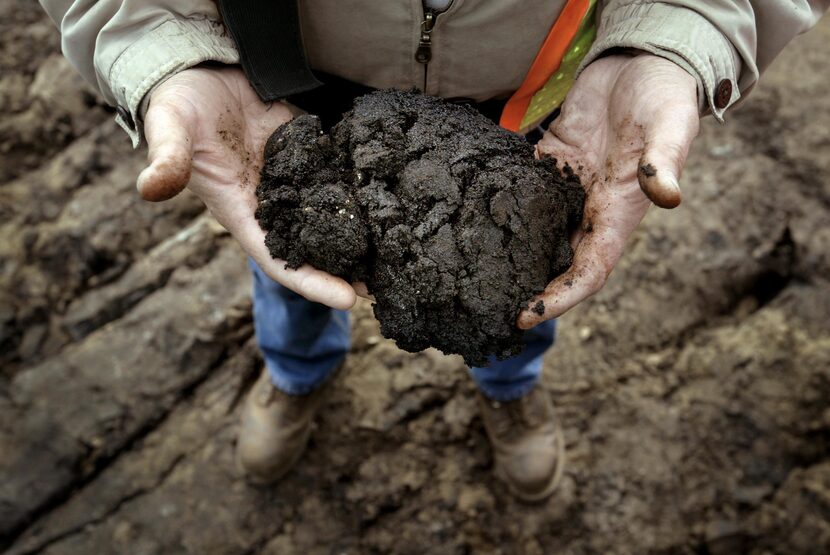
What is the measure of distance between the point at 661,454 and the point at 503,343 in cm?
129

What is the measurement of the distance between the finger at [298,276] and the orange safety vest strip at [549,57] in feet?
2.41

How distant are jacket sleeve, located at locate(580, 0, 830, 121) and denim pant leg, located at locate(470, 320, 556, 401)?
37.8 inches

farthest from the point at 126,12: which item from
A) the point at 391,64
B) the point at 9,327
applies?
the point at 9,327

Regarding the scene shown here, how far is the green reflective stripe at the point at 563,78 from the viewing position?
1766 mm

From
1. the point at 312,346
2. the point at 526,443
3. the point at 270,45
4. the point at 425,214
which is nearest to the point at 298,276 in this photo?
the point at 425,214

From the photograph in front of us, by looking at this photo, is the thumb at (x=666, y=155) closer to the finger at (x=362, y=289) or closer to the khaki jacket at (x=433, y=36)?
the khaki jacket at (x=433, y=36)

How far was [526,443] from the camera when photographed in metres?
2.43

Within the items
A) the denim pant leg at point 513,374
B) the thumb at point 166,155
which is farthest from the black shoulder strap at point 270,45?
the denim pant leg at point 513,374

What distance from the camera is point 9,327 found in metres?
2.79

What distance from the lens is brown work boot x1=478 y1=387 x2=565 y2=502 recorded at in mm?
2396

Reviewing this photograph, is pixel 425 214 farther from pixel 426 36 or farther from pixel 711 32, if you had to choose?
pixel 711 32

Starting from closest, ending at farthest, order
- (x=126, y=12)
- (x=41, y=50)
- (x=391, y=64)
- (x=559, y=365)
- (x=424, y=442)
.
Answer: (x=126, y=12) < (x=391, y=64) < (x=424, y=442) < (x=559, y=365) < (x=41, y=50)

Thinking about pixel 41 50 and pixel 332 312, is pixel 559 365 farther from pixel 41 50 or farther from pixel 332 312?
pixel 41 50

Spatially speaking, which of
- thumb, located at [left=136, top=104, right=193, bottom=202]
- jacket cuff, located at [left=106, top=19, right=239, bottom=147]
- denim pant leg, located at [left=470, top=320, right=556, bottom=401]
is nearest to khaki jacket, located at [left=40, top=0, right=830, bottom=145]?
jacket cuff, located at [left=106, top=19, right=239, bottom=147]
